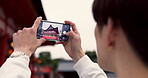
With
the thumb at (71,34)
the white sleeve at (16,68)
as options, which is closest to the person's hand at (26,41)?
the white sleeve at (16,68)

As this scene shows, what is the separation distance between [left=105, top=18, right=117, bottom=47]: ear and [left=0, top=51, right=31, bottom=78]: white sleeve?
19.7 inches

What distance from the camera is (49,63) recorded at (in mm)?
29406

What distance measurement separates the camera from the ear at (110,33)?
0.83m

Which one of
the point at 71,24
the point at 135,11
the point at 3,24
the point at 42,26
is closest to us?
the point at 135,11

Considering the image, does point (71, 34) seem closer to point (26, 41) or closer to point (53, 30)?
point (53, 30)

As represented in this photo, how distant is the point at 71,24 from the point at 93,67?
0.33m

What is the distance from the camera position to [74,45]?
1563 millimetres

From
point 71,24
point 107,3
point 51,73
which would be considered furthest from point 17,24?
point 51,73

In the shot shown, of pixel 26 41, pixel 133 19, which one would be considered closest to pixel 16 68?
pixel 26 41

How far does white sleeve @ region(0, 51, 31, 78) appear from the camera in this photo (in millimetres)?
1108

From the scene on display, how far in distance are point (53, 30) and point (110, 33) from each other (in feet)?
2.34

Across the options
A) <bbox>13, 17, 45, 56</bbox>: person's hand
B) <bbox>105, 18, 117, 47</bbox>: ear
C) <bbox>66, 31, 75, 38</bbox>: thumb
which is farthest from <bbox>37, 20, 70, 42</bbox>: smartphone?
<bbox>105, 18, 117, 47</bbox>: ear

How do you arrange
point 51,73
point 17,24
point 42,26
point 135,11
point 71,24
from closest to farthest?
point 135,11 < point 42,26 < point 71,24 < point 17,24 < point 51,73

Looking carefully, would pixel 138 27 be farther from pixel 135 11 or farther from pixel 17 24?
pixel 17 24
